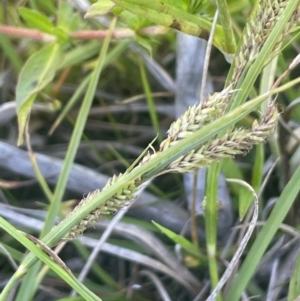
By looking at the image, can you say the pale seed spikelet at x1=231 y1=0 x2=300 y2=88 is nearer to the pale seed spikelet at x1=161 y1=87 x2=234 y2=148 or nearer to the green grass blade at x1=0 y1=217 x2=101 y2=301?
the pale seed spikelet at x1=161 y1=87 x2=234 y2=148

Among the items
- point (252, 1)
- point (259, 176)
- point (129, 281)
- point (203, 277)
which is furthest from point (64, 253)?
point (252, 1)

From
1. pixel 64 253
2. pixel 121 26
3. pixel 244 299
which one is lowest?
pixel 64 253

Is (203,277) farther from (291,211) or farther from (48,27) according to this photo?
(48,27)

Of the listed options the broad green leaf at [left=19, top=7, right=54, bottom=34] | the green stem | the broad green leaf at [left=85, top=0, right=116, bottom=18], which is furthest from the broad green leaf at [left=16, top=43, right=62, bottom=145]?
the green stem

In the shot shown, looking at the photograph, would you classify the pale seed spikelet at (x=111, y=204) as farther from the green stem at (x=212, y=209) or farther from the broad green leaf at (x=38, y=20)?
the broad green leaf at (x=38, y=20)

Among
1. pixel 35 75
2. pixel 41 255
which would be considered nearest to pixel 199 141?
Answer: pixel 41 255

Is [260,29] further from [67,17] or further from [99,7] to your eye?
[67,17]
